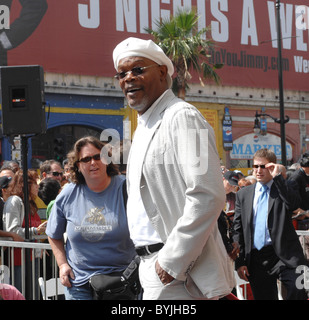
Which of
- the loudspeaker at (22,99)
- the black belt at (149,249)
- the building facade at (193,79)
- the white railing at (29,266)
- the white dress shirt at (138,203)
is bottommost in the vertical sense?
the white railing at (29,266)

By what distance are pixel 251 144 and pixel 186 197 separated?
27.0m

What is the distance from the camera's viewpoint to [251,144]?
2919 centimetres

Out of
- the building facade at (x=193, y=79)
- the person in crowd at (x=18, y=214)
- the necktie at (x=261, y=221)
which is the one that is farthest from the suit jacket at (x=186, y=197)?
the building facade at (x=193, y=79)

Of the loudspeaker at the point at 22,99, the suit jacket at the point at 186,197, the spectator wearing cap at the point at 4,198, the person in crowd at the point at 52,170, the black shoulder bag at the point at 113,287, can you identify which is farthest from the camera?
the person in crowd at the point at 52,170

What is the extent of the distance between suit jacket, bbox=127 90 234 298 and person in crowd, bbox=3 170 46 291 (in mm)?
3292

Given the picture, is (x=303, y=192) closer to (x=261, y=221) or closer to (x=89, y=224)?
(x=261, y=221)

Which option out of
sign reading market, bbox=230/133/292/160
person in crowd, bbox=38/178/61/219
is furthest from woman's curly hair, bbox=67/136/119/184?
sign reading market, bbox=230/133/292/160

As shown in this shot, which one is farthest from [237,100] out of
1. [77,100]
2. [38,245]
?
[38,245]

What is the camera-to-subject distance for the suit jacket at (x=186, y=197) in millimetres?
2541

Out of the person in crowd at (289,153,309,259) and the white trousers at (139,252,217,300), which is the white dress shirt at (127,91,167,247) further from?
the person in crowd at (289,153,309,259)

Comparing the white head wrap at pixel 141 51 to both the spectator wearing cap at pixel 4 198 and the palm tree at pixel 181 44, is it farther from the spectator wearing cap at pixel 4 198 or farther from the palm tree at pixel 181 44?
the palm tree at pixel 181 44

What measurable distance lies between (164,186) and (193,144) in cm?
23

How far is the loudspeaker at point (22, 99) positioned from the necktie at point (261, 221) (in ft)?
8.26
